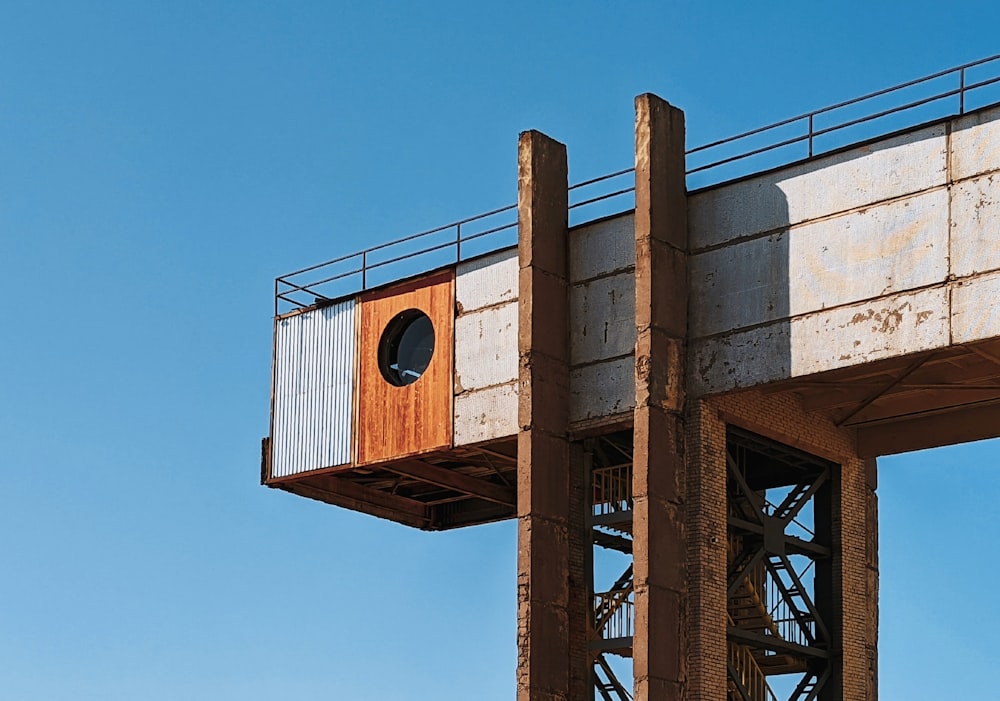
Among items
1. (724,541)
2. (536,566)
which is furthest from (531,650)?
(724,541)

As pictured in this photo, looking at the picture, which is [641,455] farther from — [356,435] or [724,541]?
[356,435]

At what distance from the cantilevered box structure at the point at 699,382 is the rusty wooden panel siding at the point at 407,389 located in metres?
0.05

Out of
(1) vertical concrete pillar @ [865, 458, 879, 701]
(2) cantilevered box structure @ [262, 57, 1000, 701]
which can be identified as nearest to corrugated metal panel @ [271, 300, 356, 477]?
(2) cantilevered box structure @ [262, 57, 1000, 701]

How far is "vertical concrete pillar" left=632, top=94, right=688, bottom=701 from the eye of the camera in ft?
98.0

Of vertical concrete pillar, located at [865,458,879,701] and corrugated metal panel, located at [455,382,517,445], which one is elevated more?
corrugated metal panel, located at [455,382,517,445]

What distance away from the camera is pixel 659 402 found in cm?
3092

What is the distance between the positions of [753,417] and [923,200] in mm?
4987

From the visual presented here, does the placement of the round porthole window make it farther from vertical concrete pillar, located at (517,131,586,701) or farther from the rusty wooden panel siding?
vertical concrete pillar, located at (517,131,586,701)

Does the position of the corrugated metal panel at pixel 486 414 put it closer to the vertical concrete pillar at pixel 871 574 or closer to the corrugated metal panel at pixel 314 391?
the corrugated metal panel at pixel 314 391

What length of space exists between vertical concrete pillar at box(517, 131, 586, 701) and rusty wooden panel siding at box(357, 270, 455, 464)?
2.61 m

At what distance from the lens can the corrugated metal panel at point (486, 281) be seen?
34.2 meters

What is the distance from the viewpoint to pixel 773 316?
30.5 meters

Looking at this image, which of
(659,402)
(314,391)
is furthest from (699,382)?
(314,391)

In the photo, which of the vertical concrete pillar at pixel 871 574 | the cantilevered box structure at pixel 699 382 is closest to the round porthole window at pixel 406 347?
the cantilevered box structure at pixel 699 382
